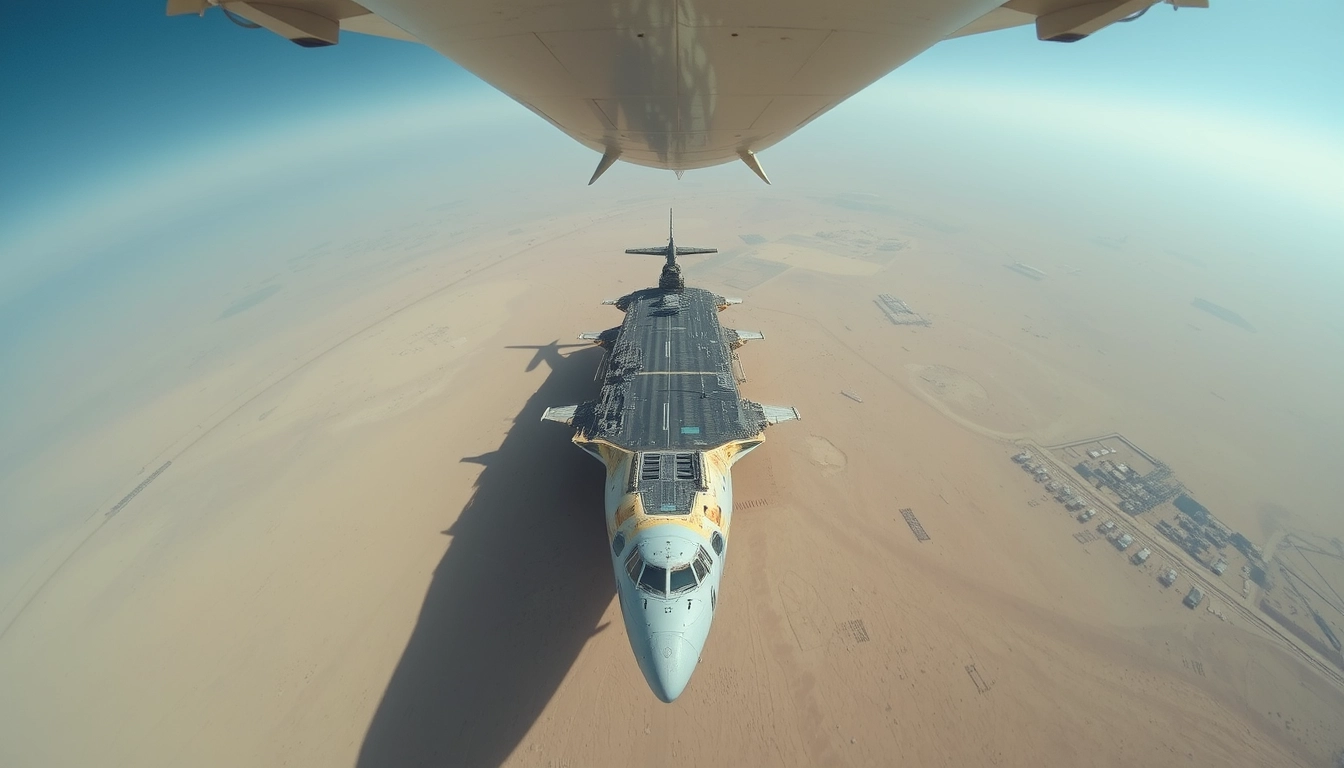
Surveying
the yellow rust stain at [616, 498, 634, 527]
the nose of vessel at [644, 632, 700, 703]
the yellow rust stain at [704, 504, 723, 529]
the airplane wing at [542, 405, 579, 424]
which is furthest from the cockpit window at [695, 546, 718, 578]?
the airplane wing at [542, 405, 579, 424]

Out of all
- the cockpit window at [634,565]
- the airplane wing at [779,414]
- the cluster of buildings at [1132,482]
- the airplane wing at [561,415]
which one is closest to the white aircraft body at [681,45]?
the cockpit window at [634,565]

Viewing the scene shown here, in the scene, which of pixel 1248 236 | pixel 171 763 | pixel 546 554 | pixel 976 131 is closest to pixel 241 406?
pixel 171 763

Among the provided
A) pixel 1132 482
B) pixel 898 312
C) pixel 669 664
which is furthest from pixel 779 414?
pixel 898 312

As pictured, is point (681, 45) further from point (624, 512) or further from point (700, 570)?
point (624, 512)

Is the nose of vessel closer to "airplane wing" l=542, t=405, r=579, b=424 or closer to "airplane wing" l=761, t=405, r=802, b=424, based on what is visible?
"airplane wing" l=761, t=405, r=802, b=424

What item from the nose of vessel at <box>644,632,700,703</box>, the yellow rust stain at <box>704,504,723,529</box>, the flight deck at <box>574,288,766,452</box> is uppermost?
the flight deck at <box>574,288,766,452</box>

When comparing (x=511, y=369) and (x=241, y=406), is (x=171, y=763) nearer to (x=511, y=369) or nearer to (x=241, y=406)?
(x=511, y=369)

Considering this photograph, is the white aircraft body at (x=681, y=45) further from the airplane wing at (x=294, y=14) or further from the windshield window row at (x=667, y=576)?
the windshield window row at (x=667, y=576)
